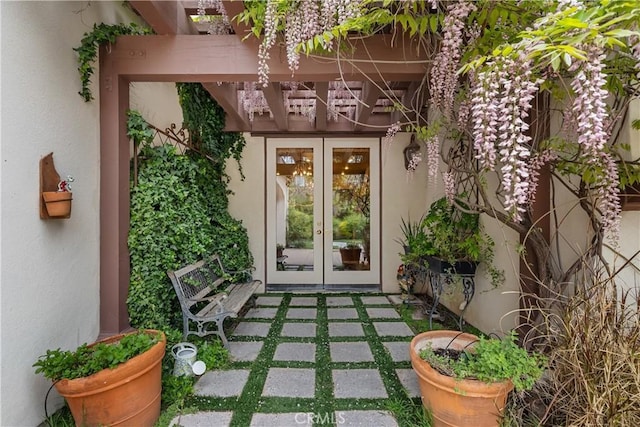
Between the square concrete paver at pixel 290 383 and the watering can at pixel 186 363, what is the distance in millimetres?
470

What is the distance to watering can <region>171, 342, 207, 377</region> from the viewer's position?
1.92 meters

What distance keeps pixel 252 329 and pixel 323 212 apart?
1964 millimetres

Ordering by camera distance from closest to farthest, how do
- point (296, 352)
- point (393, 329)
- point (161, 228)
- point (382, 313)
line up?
point (161, 228) < point (296, 352) < point (393, 329) < point (382, 313)

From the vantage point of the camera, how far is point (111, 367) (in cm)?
142

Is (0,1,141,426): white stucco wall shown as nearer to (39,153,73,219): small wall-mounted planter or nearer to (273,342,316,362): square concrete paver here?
(39,153,73,219): small wall-mounted planter

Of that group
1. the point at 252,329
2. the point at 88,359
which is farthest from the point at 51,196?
the point at 252,329

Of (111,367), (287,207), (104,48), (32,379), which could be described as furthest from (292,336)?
(104,48)

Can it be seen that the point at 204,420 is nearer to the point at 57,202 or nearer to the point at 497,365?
the point at 57,202

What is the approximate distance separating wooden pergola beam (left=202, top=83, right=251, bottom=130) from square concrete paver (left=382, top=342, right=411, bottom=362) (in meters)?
2.77

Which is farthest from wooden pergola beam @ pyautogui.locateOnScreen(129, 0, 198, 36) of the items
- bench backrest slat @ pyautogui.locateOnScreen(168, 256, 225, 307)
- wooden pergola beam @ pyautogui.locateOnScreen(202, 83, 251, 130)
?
bench backrest slat @ pyautogui.locateOnScreen(168, 256, 225, 307)

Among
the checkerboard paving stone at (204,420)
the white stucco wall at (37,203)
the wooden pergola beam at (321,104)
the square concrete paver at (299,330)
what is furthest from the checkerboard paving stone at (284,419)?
the wooden pergola beam at (321,104)

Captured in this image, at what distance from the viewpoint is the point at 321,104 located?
306 cm

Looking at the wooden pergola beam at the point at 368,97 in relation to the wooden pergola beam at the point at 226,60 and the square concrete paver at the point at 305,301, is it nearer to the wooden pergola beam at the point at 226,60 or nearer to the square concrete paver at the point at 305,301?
the wooden pergola beam at the point at 226,60

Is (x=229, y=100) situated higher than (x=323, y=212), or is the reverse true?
(x=229, y=100)
